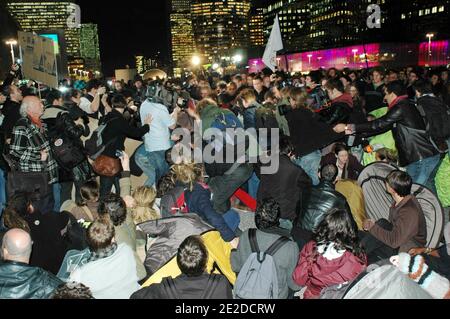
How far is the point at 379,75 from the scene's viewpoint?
12.7 metres

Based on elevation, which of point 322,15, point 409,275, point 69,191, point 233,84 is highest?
point 322,15

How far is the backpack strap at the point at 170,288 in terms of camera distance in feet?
11.0

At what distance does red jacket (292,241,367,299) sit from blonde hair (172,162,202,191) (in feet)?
5.80

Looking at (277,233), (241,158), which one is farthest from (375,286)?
(241,158)

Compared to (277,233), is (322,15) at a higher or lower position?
higher

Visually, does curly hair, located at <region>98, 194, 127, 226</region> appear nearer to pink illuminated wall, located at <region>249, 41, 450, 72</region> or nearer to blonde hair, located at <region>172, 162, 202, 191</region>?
blonde hair, located at <region>172, 162, 202, 191</region>

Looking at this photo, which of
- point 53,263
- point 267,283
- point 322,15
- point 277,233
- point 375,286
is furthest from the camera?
point 322,15

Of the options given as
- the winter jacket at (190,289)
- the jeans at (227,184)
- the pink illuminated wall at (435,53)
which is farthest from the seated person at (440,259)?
the pink illuminated wall at (435,53)

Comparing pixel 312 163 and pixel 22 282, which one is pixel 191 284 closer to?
pixel 22 282

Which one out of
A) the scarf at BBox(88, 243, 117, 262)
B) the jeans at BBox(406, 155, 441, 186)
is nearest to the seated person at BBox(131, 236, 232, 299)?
the scarf at BBox(88, 243, 117, 262)

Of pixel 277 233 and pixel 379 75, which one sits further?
pixel 379 75

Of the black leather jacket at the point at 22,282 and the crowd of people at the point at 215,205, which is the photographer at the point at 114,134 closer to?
the crowd of people at the point at 215,205

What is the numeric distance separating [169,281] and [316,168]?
4.61 meters

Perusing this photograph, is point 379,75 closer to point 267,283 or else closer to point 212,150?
point 212,150
